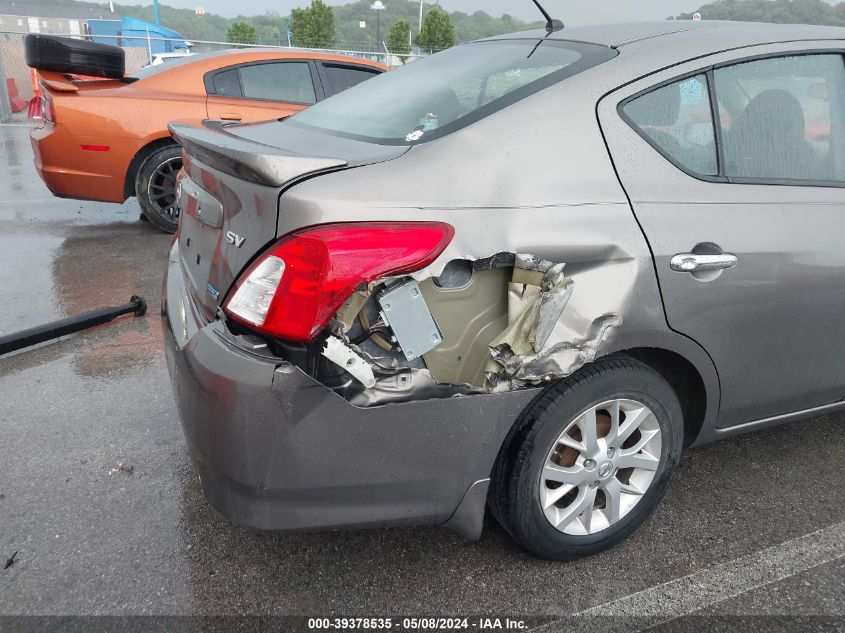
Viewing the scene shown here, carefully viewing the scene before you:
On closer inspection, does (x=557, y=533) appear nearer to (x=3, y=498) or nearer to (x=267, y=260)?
(x=267, y=260)

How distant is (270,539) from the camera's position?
88.0 inches

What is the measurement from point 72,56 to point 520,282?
5166 mm

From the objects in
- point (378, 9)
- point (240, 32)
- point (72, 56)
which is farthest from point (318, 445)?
point (240, 32)

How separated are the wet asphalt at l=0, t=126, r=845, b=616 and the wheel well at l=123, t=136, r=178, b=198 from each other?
2758 mm

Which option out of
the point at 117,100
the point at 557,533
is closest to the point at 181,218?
the point at 557,533

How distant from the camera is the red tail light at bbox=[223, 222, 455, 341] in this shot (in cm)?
160

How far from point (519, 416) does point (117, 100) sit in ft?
16.3

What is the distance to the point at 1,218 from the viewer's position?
20.5ft

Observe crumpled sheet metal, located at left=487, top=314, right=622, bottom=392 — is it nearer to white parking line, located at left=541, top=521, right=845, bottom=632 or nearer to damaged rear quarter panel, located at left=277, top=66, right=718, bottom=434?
damaged rear quarter panel, located at left=277, top=66, right=718, bottom=434

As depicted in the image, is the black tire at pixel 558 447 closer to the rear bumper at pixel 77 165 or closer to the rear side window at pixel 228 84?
the rear bumper at pixel 77 165

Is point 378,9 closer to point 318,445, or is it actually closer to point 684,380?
point 684,380

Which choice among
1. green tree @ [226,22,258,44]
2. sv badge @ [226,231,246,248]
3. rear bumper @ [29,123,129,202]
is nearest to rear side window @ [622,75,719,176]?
sv badge @ [226,231,246,248]

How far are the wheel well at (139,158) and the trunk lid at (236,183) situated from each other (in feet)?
11.9

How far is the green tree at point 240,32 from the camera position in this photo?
140ft
